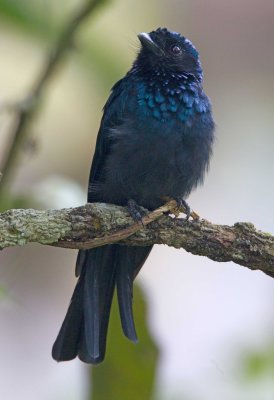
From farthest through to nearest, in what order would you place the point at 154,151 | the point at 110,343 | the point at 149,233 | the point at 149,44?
the point at 149,44
the point at 154,151
the point at 149,233
the point at 110,343

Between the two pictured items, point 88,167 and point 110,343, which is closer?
point 110,343

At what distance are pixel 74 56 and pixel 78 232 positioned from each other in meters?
0.59

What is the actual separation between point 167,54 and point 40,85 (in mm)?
1570

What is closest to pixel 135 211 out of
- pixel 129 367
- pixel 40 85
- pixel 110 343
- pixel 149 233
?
pixel 149 233

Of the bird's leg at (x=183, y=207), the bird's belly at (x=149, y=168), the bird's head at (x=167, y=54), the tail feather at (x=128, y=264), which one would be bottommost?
the tail feather at (x=128, y=264)

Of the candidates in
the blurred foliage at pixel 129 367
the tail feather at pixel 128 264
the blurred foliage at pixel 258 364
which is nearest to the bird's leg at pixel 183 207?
the tail feather at pixel 128 264

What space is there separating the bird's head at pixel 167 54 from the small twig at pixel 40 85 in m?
1.39

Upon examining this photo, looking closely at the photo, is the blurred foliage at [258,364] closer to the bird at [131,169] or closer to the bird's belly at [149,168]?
the bird at [131,169]

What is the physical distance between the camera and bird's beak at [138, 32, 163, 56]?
409 centimetres

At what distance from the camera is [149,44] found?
4094 mm

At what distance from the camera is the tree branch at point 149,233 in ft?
9.13

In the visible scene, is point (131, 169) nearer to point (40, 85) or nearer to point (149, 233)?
point (149, 233)

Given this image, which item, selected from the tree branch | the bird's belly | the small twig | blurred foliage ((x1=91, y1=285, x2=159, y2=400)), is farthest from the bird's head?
blurred foliage ((x1=91, y1=285, x2=159, y2=400))

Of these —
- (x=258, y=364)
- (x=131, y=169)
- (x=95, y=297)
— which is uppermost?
→ (x=131, y=169)
